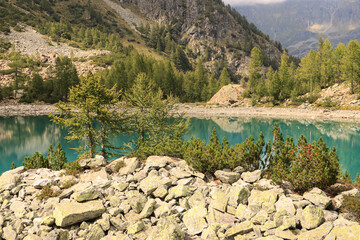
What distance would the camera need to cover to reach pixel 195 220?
8648mm

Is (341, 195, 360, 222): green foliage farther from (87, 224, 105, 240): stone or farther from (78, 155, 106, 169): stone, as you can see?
(78, 155, 106, 169): stone

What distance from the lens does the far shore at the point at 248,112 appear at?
5140 centimetres

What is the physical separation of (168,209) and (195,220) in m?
1.18

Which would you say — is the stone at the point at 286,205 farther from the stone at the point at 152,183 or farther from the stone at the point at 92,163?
the stone at the point at 92,163

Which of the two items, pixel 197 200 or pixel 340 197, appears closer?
pixel 340 197

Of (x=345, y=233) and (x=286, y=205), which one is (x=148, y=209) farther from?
(x=345, y=233)

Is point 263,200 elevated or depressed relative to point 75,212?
elevated

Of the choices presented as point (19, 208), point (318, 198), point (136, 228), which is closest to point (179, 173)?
point (136, 228)

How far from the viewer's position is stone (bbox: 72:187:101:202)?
9586mm

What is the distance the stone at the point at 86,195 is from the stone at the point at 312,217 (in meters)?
8.21

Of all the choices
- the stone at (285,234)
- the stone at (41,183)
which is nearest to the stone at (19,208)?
the stone at (41,183)

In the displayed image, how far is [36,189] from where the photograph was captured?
11.2 metres

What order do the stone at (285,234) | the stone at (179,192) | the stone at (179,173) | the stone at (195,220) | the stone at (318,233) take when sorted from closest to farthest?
the stone at (318,233) < the stone at (285,234) < the stone at (195,220) < the stone at (179,192) < the stone at (179,173)

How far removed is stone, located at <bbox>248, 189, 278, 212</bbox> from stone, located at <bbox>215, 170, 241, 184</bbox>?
1.75 meters
